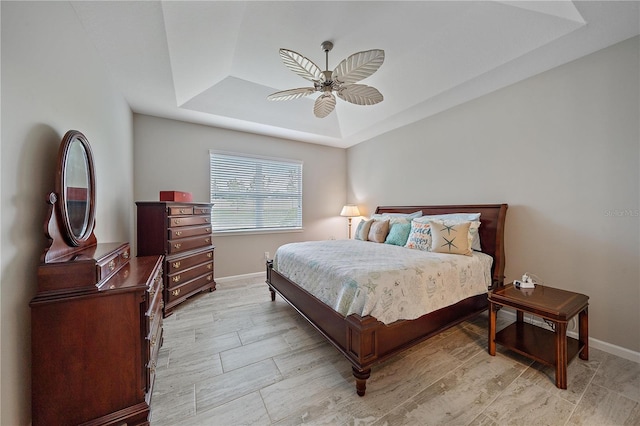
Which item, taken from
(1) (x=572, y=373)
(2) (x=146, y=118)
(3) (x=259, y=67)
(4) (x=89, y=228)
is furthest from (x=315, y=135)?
(1) (x=572, y=373)

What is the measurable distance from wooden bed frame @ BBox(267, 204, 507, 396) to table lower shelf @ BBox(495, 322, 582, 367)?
330 mm

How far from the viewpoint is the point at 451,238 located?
2.50 meters

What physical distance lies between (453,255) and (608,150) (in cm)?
153

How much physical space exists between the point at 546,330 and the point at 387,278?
1.70 meters

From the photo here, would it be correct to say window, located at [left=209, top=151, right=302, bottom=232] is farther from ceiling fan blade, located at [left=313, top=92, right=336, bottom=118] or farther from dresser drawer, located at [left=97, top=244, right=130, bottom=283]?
dresser drawer, located at [left=97, top=244, right=130, bottom=283]

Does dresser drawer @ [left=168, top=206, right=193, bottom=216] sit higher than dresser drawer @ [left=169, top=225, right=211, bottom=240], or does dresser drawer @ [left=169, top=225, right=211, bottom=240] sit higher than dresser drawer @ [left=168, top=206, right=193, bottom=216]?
dresser drawer @ [left=168, top=206, right=193, bottom=216]

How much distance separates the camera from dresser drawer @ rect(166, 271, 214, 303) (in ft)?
9.11

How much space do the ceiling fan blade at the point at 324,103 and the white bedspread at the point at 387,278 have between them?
1.56 metres

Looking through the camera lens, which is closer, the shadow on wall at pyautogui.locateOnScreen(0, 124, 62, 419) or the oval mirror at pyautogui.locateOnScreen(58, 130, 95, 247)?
the shadow on wall at pyautogui.locateOnScreen(0, 124, 62, 419)

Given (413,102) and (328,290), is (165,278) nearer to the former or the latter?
(328,290)

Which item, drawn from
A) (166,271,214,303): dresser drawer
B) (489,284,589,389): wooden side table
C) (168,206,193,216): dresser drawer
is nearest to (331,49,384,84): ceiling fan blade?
(489,284,589,389): wooden side table

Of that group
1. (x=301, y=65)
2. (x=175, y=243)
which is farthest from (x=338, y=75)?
(x=175, y=243)

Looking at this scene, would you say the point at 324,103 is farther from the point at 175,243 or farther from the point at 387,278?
the point at 175,243

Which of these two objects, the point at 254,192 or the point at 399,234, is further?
the point at 254,192
